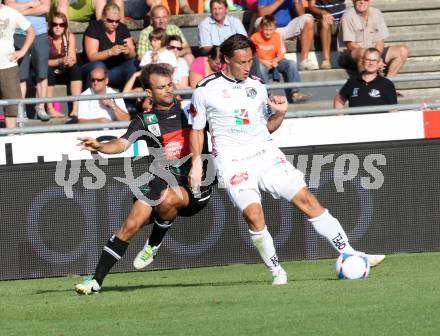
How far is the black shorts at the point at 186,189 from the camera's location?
1032cm

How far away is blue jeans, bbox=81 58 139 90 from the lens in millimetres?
16078

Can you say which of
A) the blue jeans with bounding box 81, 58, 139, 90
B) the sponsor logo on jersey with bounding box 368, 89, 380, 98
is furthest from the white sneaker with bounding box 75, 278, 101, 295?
the blue jeans with bounding box 81, 58, 139, 90

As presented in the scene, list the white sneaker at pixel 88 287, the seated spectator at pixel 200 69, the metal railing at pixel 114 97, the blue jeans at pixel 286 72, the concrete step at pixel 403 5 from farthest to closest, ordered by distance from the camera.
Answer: the concrete step at pixel 403 5, the blue jeans at pixel 286 72, the seated spectator at pixel 200 69, the metal railing at pixel 114 97, the white sneaker at pixel 88 287

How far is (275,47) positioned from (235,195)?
713 cm

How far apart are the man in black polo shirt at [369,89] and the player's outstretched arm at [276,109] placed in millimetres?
4339

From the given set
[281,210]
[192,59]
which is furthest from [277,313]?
[192,59]

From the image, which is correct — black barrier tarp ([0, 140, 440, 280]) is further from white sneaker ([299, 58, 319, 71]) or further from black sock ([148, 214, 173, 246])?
white sneaker ([299, 58, 319, 71])

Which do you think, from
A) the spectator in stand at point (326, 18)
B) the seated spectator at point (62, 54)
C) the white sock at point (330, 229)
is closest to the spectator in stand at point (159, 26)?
the seated spectator at point (62, 54)

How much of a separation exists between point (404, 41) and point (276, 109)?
8.71 meters

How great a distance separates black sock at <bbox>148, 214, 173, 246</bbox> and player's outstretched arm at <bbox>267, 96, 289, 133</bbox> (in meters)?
1.37

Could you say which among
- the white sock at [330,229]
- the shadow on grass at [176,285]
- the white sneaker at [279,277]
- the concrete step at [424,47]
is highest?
the concrete step at [424,47]

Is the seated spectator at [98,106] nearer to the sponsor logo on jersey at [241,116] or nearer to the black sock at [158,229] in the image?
the black sock at [158,229]

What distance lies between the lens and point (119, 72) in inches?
639

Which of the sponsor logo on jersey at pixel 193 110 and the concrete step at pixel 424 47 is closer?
the sponsor logo on jersey at pixel 193 110
